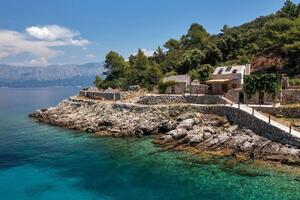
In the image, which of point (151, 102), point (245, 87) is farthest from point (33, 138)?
point (245, 87)

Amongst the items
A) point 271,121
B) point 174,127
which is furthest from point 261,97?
point 174,127

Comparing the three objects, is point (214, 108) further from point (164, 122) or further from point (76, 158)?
point (76, 158)

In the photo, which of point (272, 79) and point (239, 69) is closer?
point (272, 79)

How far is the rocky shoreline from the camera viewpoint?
35.3 m

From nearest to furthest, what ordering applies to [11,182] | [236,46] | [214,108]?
[11,182] → [214,108] → [236,46]

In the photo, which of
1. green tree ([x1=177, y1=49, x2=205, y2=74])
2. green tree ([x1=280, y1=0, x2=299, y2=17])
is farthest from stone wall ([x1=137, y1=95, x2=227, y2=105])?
green tree ([x1=280, y1=0, x2=299, y2=17])

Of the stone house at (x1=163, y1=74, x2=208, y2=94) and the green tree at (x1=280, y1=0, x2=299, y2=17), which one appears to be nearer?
the stone house at (x1=163, y1=74, x2=208, y2=94)

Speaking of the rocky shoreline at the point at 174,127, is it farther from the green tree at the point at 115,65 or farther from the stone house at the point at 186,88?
the green tree at the point at 115,65

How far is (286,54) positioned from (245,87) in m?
27.9

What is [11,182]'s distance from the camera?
30.7 metres

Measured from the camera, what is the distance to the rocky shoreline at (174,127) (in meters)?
35.3

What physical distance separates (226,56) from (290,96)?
48.8m

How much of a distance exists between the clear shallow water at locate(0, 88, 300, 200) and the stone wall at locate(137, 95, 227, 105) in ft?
41.2

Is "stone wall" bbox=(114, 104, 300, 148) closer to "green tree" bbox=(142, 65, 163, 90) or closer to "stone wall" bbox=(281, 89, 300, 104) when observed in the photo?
"stone wall" bbox=(281, 89, 300, 104)
